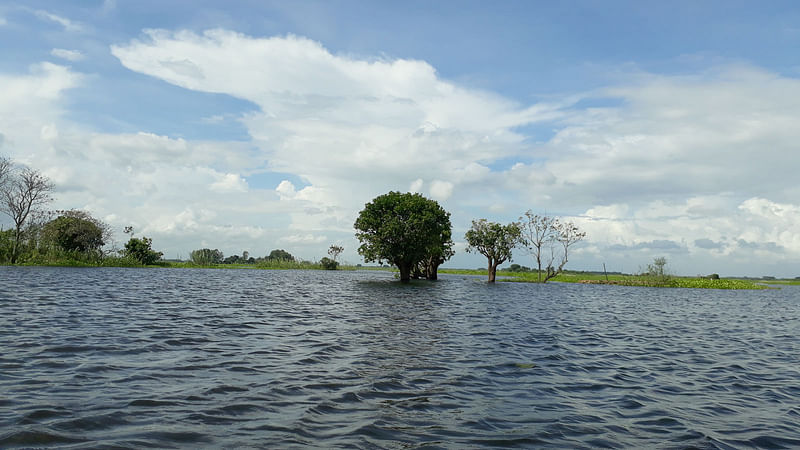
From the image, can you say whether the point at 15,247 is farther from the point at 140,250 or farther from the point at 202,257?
the point at 202,257

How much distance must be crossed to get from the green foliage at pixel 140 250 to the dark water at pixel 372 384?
8226cm

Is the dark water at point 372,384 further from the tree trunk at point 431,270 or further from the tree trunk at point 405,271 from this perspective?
the tree trunk at point 431,270

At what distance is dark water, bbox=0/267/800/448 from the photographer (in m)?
7.74

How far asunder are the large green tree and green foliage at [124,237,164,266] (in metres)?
54.9

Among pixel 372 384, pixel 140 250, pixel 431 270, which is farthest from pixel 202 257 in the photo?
pixel 372 384

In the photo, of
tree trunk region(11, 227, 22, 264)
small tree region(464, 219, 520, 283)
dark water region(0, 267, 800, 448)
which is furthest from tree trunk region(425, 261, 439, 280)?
tree trunk region(11, 227, 22, 264)

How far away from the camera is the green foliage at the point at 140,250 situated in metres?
94.8

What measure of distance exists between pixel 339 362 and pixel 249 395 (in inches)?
155

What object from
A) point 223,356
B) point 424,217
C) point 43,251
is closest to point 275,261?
point 43,251

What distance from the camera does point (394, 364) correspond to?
13.3 metres

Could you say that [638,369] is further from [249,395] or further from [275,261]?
[275,261]

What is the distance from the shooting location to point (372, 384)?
11.0 meters

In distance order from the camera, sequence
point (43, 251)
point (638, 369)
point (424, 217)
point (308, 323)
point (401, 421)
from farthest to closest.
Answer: point (43, 251), point (424, 217), point (308, 323), point (638, 369), point (401, 421)

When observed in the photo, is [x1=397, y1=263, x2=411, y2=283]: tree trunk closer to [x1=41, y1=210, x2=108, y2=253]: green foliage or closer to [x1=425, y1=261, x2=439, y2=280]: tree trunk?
[x1=425, y1=261, x2=439, y2=280]: tree trunk
